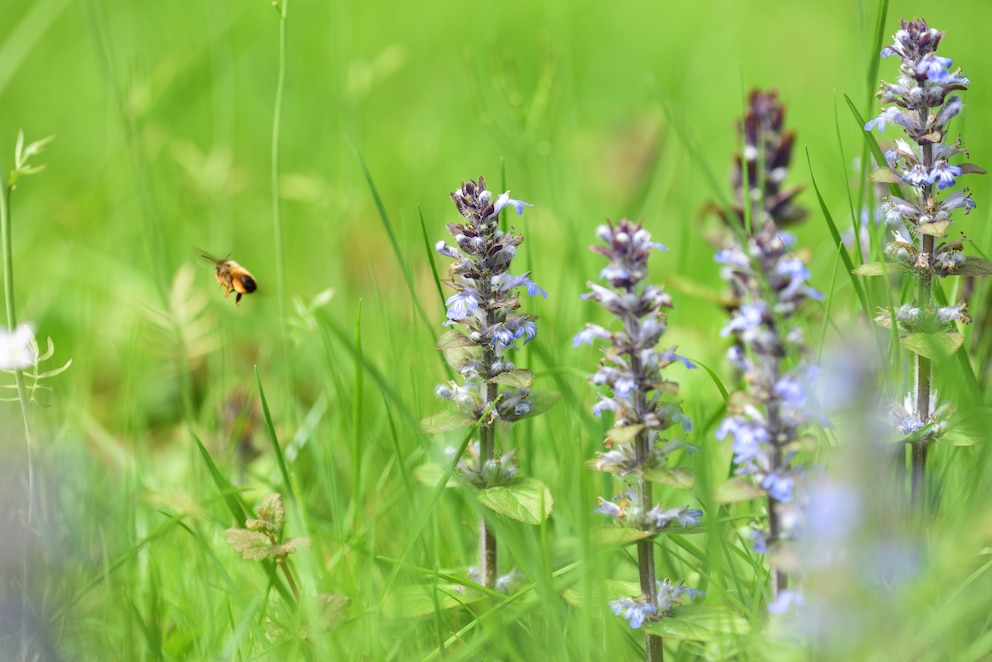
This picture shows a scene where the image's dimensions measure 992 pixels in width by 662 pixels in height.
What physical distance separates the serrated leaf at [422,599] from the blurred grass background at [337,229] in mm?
60

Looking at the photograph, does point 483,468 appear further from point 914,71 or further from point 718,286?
point 718,286

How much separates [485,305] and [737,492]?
22.1 inches

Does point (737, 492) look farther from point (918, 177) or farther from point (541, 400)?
point (918, 177)

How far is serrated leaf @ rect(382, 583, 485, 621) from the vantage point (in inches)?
69.6

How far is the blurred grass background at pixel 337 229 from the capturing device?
2.15 m

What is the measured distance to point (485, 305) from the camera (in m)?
1.81

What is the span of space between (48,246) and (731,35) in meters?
4.29

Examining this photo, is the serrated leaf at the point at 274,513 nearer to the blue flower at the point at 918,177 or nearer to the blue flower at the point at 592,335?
the blue flower at the point at 592,335

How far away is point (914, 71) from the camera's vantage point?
5.98 feet

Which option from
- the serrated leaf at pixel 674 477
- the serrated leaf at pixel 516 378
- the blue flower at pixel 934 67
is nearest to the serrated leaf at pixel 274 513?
the serrated leaf at pixel 516 378

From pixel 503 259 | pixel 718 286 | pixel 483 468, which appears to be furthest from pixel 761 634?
pixel 718 286

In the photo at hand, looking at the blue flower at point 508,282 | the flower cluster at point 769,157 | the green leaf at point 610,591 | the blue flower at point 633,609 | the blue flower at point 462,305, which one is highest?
the flower cluster at point 769,157

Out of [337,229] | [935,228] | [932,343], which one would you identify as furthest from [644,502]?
[337,229]

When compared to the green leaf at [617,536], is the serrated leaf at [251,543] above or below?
above
